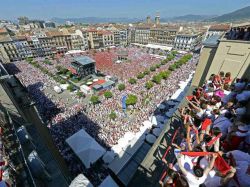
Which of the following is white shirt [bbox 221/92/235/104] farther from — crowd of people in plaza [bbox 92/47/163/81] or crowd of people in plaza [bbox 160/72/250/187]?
crowd of people in plaza [bbox 92/47/163/81]

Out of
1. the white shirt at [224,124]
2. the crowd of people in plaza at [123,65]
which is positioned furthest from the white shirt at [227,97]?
the crowd of people in plaza at [123,65]

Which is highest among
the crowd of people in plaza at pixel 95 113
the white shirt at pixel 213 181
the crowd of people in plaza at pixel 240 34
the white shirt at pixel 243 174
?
the crowd of people in plaza at pixel 240 34

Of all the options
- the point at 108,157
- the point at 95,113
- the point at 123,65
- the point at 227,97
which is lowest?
the point at 123,65

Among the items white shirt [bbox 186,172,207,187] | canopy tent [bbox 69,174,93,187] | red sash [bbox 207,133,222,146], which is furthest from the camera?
canopy tent [bbox 69,174,93,187]

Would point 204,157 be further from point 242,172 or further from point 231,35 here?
point 231,35

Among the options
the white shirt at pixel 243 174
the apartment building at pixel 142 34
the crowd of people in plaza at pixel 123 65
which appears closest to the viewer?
the white shirt at pixel 243 174

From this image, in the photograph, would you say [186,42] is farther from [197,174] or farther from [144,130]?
[197,174]

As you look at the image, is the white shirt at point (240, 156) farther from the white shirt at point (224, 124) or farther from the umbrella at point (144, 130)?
the umbrella at point (144, 130)

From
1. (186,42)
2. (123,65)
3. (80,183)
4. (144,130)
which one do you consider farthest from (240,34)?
(186,42)

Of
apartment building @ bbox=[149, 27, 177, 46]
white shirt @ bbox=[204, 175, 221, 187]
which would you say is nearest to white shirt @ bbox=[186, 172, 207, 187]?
white shirt @ bbox=[204, 175, 221, 187]
